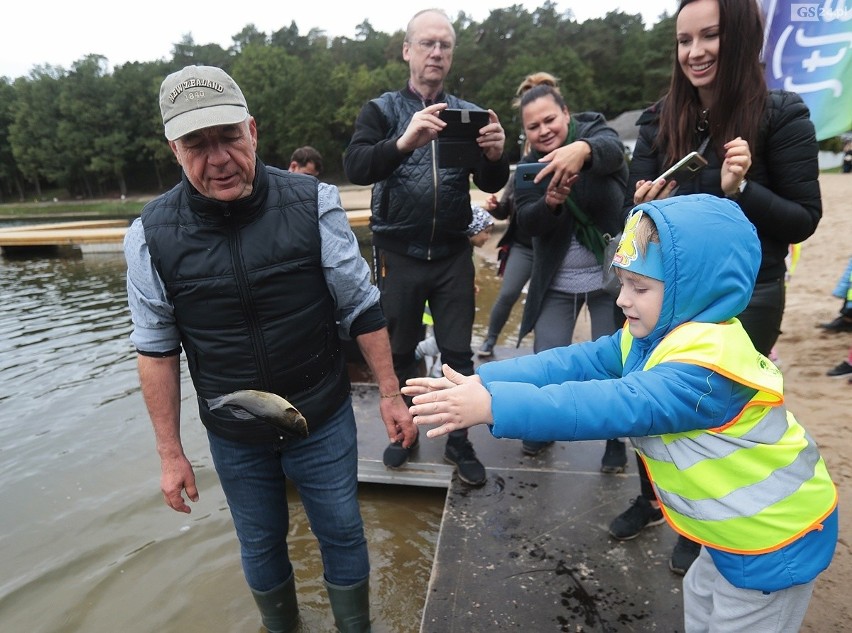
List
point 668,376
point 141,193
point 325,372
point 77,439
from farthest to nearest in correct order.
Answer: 1. point 141,193
2. point 77,439
3. point 325,372
4. point 668,376

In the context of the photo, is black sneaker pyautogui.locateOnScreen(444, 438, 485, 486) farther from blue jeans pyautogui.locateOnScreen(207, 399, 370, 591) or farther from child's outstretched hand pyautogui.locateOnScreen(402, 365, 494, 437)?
child's outstretched hand pyautogui.locateOnScreen(402, 365, 494, 437)

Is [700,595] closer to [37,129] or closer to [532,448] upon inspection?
[532,448]

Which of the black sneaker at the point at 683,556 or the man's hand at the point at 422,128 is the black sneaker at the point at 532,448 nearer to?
the black sneaker at the point at 683,556

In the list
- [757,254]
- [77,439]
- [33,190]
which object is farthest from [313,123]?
[757,254]

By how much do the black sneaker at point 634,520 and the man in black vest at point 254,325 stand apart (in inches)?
48.9

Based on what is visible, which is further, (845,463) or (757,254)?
(845,463)

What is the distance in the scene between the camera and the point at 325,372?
2096 millimetres

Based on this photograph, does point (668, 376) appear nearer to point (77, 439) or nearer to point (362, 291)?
point (362, 291)

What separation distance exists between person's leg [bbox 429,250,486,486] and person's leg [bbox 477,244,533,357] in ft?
5.81

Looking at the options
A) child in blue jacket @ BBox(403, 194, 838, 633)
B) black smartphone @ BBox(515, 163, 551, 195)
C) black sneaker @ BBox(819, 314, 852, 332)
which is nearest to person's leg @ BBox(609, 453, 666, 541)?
child in blue jacket @ BBox(403, 194, 838, 633)


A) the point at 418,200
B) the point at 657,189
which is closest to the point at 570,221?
the point at 418,200

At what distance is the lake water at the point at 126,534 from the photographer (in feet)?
9.58

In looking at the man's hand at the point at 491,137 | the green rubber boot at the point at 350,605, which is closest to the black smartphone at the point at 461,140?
the man's hand at the point at 491,137

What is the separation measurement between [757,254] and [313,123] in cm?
5597
